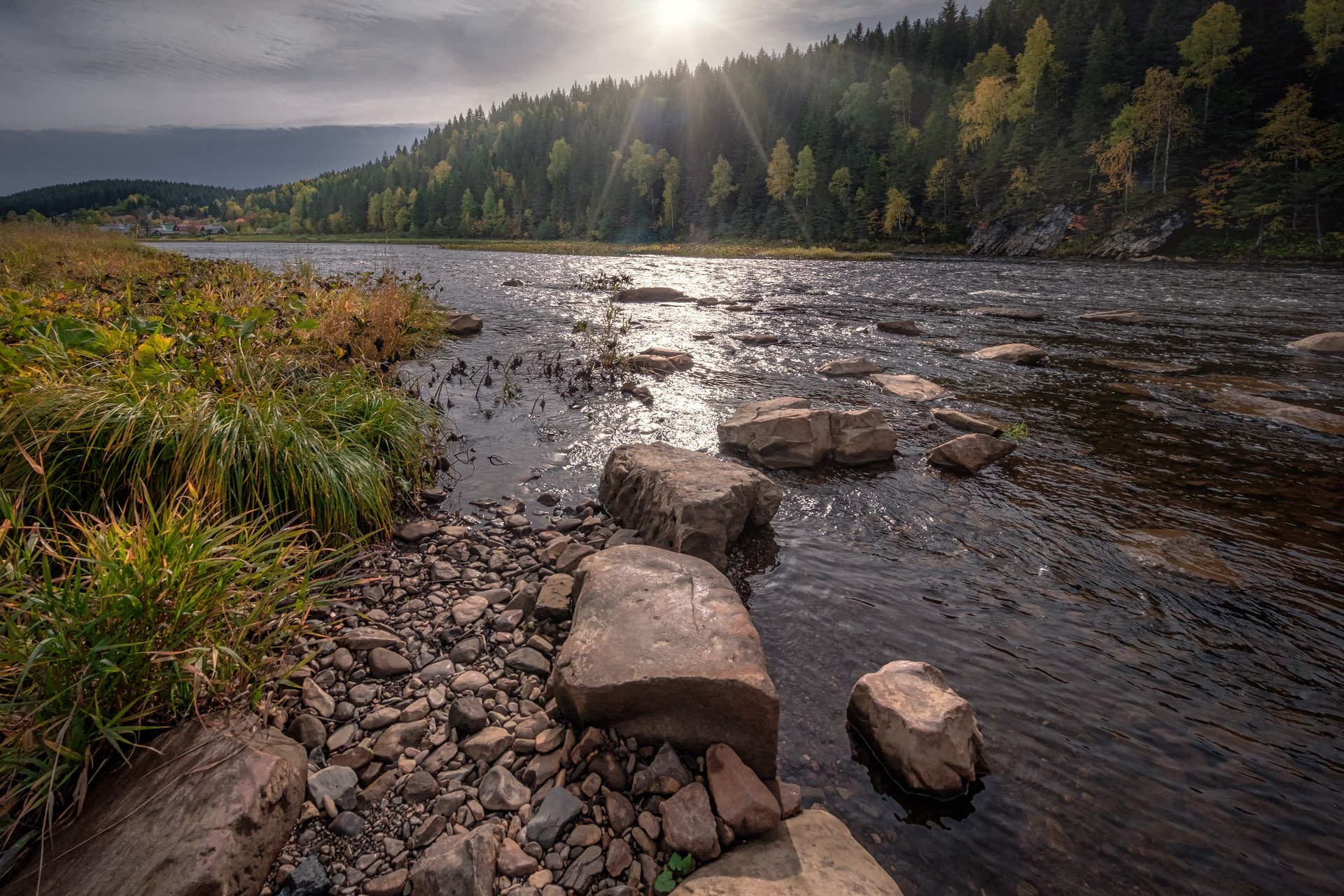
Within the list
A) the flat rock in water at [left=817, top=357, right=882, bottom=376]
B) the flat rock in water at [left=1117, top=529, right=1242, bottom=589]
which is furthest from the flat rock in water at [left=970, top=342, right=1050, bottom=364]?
the flat rock in water at [left=1117, top=529, right=1242, bottom=589]

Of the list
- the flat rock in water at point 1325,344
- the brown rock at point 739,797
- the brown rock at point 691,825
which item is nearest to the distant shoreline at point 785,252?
the flat rock in water at point 1325,344

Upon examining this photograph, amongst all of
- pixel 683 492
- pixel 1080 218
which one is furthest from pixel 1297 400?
pixel 1080 218

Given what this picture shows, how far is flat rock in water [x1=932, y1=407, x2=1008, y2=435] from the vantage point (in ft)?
30.6

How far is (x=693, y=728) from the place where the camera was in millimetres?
3338

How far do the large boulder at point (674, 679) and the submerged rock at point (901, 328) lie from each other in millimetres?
16800

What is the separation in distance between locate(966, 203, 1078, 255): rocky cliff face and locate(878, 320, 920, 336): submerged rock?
5335 centimetres

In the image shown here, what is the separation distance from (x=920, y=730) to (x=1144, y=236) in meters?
68.8

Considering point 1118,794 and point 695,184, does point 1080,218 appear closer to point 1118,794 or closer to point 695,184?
point 695,184

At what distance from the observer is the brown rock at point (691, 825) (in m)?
2.79

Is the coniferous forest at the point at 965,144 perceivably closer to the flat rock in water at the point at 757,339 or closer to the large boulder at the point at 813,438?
the flat rock in water at the point at 757,339

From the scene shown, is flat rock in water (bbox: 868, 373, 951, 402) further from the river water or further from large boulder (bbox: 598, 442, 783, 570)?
large boulder (bbox: 598, 442, 783, 570)

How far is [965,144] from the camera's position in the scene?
77125 millimetres

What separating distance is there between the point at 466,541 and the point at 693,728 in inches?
129

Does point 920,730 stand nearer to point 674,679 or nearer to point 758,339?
point 674,679
